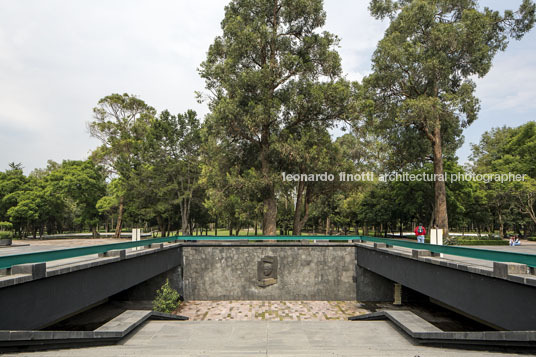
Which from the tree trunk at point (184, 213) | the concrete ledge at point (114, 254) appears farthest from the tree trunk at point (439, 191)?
the tree trunk at point (184, 213)

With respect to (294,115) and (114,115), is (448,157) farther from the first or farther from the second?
(114,115)

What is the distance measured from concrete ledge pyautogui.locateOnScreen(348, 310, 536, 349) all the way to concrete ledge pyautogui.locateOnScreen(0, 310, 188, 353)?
282 inches

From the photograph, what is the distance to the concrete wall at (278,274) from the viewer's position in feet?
63.5

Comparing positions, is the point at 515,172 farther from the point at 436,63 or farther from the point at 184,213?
the point at 184,213

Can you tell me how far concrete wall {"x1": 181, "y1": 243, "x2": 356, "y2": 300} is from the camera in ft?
63.5

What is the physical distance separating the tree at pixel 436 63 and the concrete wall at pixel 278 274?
37.7ft

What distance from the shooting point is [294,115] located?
24.9 metres

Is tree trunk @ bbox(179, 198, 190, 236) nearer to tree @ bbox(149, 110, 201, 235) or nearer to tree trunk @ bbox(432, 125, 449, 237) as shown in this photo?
tree @ bbox(149, 110, 201, 235)

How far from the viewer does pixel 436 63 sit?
24.2m

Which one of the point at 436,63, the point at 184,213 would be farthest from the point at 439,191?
the point at 184,213

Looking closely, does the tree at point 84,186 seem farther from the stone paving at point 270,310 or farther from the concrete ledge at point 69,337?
the concrete ledge at point 69,337

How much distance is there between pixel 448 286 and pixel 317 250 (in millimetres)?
10161

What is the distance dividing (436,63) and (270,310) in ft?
71.6

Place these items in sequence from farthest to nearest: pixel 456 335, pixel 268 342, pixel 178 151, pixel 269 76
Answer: pixel 178 151 → pixel 269 76 → pixel 268 342 → pixel 456 335
